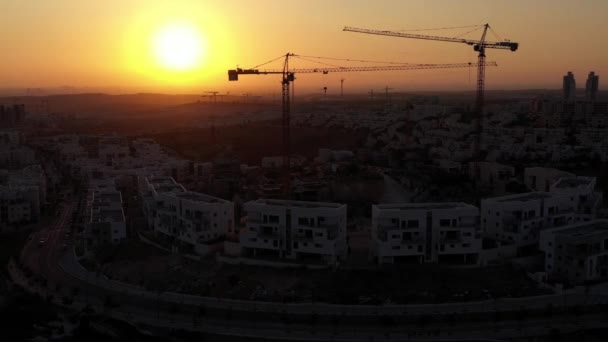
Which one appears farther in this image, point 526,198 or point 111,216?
point 111,216

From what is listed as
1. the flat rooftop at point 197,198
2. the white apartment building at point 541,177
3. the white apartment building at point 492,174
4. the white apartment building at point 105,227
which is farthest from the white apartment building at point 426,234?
the white apartment building at point 492,174

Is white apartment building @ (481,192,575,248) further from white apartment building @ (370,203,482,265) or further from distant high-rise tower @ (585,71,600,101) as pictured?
distant high-rise tower @ (585,71,600,101)

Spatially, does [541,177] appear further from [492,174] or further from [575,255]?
[575,255]

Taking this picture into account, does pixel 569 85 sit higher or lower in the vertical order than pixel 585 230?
higher

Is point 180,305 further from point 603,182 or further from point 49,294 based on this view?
point 603,182

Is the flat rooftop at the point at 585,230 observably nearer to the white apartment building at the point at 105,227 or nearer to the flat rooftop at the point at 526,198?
the flat rooftop at the point at 526,198

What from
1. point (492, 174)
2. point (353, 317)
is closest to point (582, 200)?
point (492, 174)
